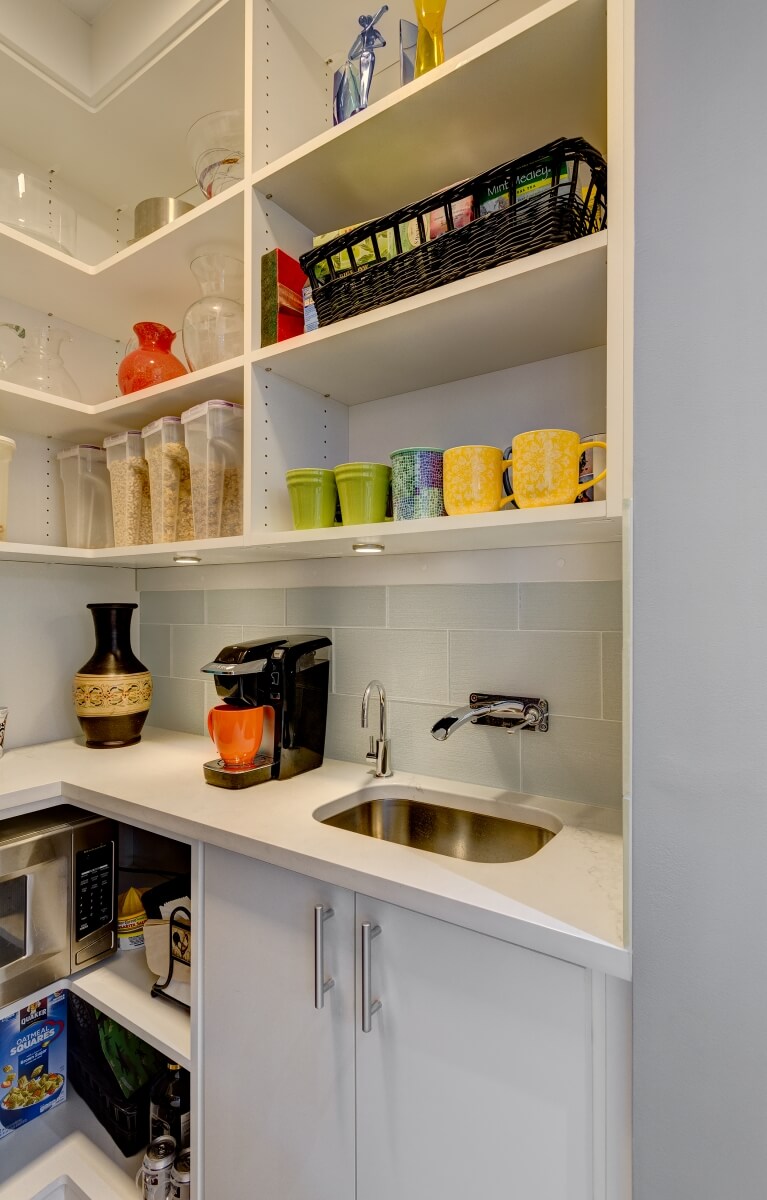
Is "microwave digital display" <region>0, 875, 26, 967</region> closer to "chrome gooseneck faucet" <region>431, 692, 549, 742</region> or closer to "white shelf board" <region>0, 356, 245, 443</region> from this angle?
"chrome gooseneck faucet" <region>431, 692, 549, 742</region>

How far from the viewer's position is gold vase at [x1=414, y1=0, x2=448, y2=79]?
1.03 metres

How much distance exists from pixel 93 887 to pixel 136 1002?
274 millimetres

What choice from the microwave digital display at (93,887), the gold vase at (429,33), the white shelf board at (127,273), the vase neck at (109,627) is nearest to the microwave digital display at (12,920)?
the microwave digital display at (93,887)

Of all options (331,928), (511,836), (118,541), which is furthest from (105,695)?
(511,836)

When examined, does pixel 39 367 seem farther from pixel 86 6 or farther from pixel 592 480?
pixel 592 480

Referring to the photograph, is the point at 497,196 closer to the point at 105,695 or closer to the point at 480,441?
the point at 480,441

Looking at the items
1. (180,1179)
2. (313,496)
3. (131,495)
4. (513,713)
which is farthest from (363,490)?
(180,1179)

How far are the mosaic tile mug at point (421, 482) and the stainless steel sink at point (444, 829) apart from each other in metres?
0.62

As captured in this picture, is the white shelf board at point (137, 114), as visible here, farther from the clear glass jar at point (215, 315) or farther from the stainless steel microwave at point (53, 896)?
the stainless steel microwave at point (53, 896)

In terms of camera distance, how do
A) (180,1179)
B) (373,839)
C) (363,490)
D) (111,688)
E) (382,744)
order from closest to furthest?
(373,839) < (363,490) < (180,1179) < (382,744) < (111,688)

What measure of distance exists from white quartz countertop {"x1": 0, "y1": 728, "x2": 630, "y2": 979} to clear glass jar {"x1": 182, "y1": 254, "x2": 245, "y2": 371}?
3.24 feet

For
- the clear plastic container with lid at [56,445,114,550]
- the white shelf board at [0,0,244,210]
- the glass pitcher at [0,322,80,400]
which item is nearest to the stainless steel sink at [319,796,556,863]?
the clear plastic container with lid at [56,445,114,550]

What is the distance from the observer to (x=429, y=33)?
1033mm

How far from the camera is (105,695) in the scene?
5.57 ft
